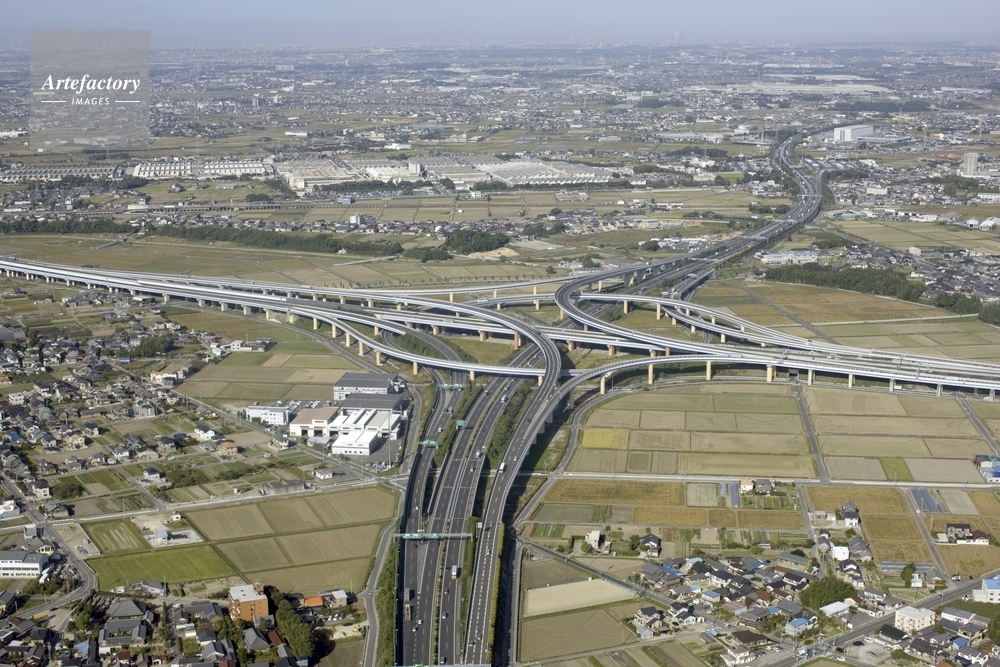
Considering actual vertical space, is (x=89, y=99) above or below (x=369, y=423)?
above

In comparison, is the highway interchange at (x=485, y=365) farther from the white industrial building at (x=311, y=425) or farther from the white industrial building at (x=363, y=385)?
the white industrial building at (x=311, y=425)

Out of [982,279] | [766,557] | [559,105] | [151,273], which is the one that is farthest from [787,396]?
[559,105]

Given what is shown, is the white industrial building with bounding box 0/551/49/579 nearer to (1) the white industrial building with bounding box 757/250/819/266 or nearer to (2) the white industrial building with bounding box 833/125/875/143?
(1) the white industrial building with bounding box 757/250/819/266

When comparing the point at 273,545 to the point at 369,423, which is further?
the point at 369,423

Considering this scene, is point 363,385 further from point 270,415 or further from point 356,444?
point 356,444

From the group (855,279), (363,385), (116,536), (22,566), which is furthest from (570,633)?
(855,279)

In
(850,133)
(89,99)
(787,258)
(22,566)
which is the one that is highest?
(89,99)

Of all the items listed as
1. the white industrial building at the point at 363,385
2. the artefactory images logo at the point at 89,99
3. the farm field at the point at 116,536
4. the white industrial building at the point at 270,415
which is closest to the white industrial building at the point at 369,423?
the white industrial building at the point at 270,415
